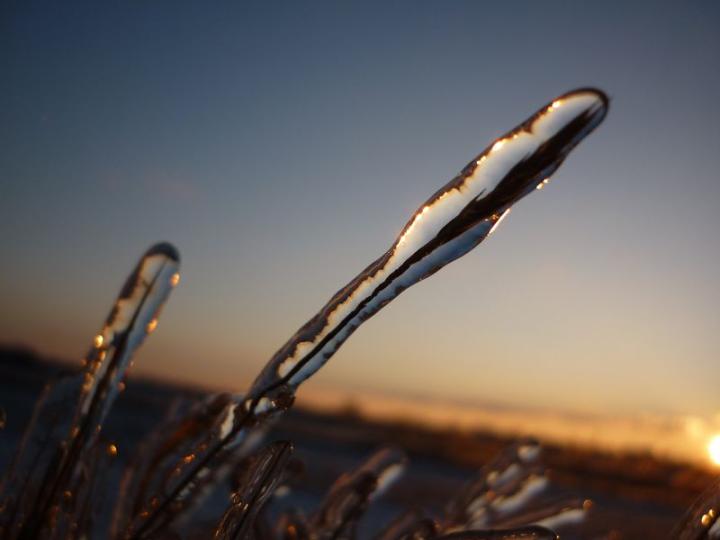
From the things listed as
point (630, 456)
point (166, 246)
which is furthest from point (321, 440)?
point (166, 246)

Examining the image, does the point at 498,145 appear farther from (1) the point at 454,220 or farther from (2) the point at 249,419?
(2) the point at 249,419

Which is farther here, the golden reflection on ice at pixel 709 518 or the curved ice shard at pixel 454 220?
the golden reflection on ice at pixel 709 518

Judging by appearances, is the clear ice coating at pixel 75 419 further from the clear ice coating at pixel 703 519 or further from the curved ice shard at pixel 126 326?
the clear ice coating at pixel 703 519

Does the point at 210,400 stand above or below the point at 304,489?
below

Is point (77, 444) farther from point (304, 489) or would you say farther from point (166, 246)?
point (304, 489)

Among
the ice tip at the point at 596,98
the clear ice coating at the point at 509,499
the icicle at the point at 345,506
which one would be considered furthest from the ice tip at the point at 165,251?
the clear ice coating at the point at 509,499

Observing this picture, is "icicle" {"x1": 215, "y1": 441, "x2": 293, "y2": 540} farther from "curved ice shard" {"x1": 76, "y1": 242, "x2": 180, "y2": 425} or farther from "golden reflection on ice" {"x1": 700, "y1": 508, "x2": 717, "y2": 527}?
"golden reflection on ice" {"x1": 700, "y1": 508, "x2": 717, "y2": 527}

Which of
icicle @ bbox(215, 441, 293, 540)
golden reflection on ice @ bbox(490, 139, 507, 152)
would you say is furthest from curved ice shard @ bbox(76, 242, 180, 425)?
golden reflection on ice @ bbox(490, 139, 507, 152)
